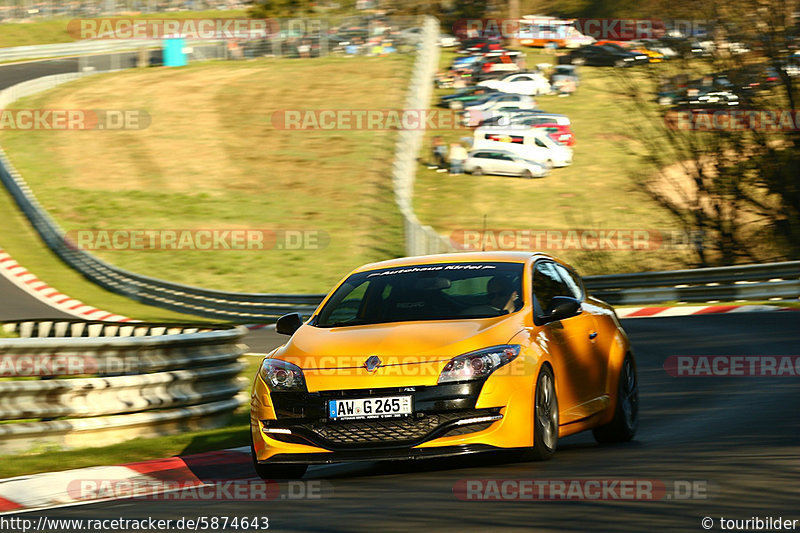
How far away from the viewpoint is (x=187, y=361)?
1036cm

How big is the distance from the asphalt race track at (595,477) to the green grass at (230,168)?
1883 centimetres

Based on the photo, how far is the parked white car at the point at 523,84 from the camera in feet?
168

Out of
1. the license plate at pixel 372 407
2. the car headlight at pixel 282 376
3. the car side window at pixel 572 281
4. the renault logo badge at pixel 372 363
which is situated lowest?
the car side window at pixel 572 281

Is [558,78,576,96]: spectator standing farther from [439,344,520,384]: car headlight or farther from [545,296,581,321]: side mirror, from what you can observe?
[439,344,520,384]: car headlight

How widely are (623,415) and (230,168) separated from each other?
109 feet

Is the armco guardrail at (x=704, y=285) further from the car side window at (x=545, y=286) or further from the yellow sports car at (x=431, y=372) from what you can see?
the yellow sports car at (x=431, y=372)

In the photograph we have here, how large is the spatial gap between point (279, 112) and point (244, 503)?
4339cm

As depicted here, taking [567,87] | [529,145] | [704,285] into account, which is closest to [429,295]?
[704,285]

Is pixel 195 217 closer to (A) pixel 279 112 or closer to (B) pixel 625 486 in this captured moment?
(A) pixel 279 112

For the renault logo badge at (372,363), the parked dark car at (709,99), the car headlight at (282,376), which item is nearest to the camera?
the renault logo badge at (372,363)

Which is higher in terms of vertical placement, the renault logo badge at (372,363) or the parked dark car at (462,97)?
the renault logo badge at (372,363)

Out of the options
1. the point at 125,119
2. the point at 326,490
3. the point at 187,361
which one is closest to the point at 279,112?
the point at 125,119

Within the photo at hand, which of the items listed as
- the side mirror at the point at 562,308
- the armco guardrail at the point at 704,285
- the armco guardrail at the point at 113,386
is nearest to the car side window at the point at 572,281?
the side mirror at the point at 562,308

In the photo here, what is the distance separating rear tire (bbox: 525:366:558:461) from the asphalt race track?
10 centimetres
